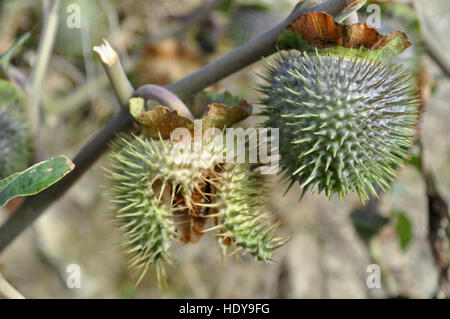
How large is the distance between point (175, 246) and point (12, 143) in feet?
5.98

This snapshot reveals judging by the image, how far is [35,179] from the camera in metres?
0.92

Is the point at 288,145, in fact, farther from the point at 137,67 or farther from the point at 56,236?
the point at 56,236

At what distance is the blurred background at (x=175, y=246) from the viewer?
8.66ft

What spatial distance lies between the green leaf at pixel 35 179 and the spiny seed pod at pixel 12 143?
0.41 metres

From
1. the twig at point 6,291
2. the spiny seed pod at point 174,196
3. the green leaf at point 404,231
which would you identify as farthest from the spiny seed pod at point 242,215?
the green leaf at point 404,231

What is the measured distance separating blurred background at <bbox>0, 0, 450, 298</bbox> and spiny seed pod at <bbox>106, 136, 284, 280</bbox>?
1.39m

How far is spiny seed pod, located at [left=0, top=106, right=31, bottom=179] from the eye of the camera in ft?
4.36

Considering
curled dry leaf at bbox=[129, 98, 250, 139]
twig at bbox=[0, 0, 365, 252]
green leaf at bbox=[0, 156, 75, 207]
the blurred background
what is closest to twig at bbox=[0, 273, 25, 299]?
green leaf at bbox=[0, 156, 75, 207]

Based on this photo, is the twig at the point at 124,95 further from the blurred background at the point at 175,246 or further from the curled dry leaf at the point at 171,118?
the blurred background at the point at 175,246

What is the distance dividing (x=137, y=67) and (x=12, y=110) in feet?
4.71

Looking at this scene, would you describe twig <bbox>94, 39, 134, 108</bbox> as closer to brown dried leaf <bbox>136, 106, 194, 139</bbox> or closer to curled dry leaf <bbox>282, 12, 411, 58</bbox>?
brown dried leaf <bbox>136, 106, 194, 139</bbox>

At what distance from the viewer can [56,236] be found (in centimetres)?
306

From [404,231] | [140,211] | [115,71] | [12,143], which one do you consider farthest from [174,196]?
[404,231]
